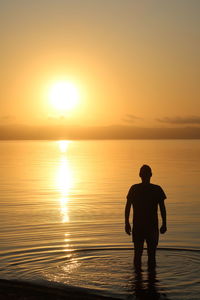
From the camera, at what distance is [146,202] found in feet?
37.2

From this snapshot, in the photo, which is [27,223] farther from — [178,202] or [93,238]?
[178,202]

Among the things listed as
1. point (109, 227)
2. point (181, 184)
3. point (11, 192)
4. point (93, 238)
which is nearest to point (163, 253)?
point (93, 238)

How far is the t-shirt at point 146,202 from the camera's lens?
11.3 m

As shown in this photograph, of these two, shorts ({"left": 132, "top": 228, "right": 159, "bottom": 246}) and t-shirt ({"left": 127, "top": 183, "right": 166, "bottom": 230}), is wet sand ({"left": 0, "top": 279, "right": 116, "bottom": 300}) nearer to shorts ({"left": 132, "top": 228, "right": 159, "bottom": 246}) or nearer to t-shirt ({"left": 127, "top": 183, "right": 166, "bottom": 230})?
shorts ({"left": 132, "top": 228, "right": 159, "bottom": 246})

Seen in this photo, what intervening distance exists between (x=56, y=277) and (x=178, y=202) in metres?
16.8

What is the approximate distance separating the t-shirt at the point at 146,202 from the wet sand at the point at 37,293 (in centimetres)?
224

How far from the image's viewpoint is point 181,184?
123 ft

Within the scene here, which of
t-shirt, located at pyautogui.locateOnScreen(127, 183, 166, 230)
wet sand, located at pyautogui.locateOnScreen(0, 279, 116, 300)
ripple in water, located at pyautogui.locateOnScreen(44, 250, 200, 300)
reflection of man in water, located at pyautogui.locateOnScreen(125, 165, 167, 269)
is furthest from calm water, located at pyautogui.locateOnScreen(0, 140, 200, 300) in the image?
t-shirt, located at pyautogui.locateOnScreen(127, 183, 166, 230)

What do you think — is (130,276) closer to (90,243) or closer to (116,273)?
(116,273)

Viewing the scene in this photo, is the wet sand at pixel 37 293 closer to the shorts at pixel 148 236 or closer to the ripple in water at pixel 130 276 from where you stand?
the ripple in water at pixel 130 276

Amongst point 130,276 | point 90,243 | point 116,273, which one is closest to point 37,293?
point 130,276

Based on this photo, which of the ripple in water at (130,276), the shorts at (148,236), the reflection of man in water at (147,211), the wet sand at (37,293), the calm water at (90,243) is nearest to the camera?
the wet sand at (37,293)

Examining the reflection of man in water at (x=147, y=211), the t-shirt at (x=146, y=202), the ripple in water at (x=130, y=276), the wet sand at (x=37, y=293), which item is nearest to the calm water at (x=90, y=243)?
the ripple in water at (x=130, y=276)

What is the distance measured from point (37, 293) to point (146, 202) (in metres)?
3.28
